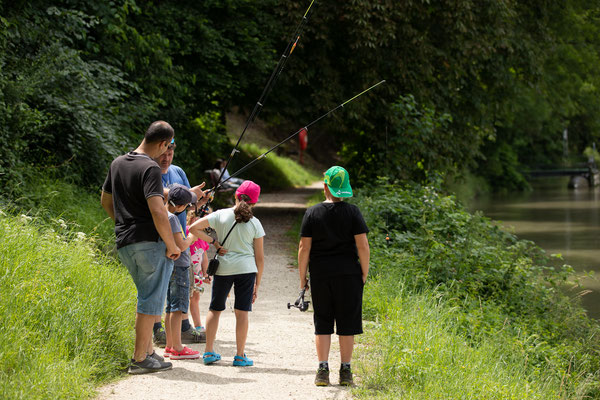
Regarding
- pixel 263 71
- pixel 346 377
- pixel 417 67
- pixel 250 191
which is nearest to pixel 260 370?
pixel 346 377

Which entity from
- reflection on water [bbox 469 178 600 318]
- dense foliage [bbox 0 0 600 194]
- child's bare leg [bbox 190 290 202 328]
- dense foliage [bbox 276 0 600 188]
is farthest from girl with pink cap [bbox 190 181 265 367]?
dense foliage [bbox 276 0 600 188]

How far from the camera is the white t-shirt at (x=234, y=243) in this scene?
18.9ft

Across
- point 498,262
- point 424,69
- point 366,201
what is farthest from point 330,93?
point 498,262

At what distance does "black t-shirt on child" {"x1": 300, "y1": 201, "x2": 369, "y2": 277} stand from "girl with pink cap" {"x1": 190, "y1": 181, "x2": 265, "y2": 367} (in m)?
0.57

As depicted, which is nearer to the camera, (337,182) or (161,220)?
(161,220)

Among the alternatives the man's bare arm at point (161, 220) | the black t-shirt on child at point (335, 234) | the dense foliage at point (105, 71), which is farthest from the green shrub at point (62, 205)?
the black t-shirt on child at point (335, 234)

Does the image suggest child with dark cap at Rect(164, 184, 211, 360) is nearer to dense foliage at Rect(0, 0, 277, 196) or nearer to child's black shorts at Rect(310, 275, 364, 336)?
child's black shorts at Rect(310, 275, 364, 336)

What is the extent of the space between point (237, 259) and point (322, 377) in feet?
3.71

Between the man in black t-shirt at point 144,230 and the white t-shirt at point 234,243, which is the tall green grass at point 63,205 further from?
the man in black t-shirt at point 144,230

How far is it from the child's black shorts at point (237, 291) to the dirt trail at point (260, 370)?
0.49 m

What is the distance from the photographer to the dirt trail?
5.09 meters

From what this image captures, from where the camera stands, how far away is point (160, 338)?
647 centimetres

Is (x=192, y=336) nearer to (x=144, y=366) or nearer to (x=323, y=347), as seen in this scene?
(x=144, y=366)

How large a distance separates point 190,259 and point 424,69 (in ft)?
37.8
